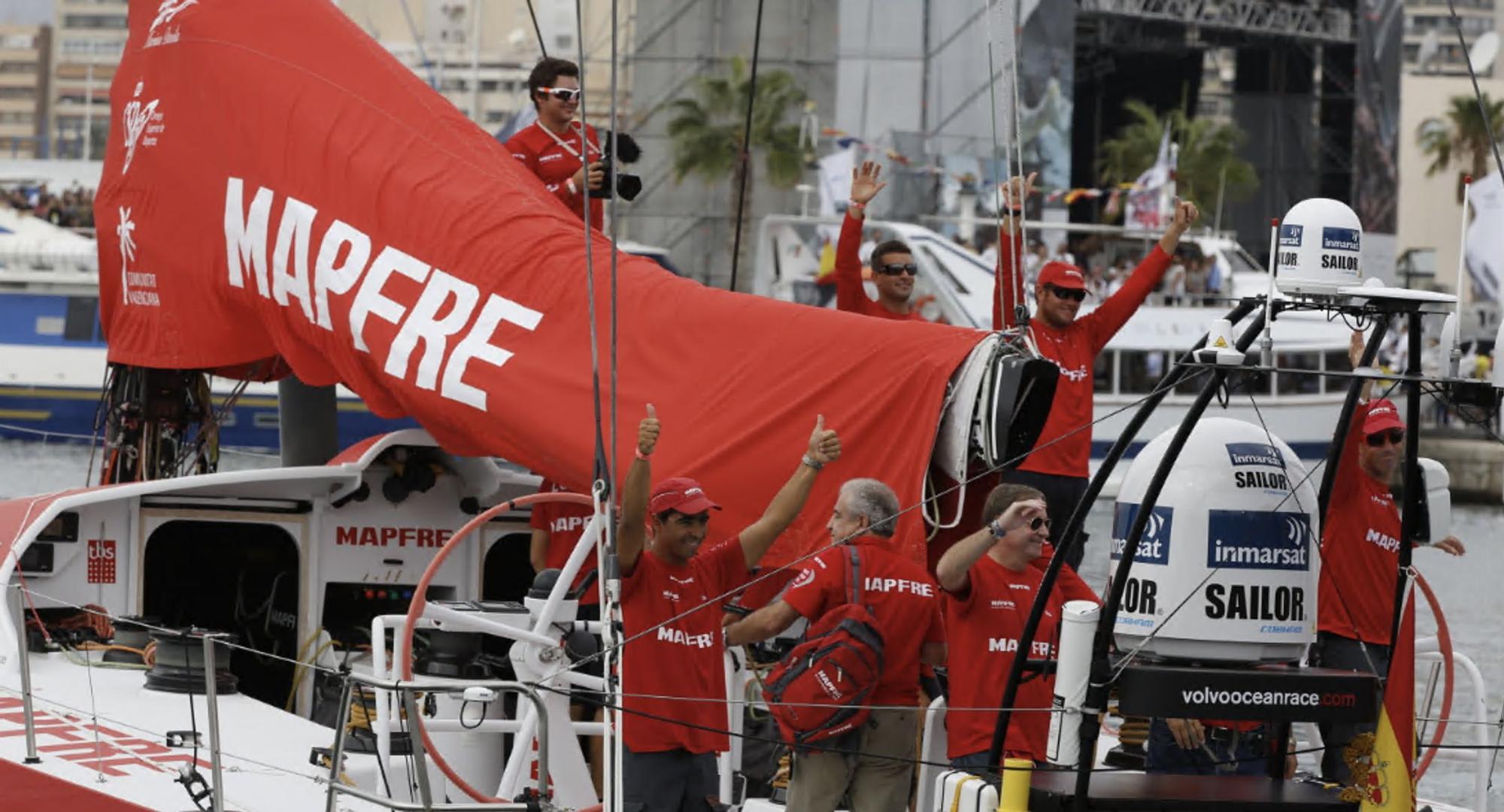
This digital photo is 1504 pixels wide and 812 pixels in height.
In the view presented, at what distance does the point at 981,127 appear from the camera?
53.4 metres

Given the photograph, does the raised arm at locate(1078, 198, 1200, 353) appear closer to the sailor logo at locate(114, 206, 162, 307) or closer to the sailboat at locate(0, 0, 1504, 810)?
the sailboat at locate(0, 0, 1504, 810)

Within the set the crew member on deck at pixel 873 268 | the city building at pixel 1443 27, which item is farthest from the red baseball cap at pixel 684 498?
the city building at pixel 1443 27

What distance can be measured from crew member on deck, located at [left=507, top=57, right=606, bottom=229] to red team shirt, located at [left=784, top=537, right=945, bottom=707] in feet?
10.1

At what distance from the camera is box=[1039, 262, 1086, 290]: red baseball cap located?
8312 millimetres

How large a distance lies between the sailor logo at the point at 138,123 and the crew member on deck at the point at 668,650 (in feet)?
14.7

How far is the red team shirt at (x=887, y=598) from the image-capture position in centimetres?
657

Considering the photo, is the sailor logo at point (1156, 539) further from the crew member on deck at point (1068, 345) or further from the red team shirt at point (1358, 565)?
the crew member on deck at point (1068, 345)

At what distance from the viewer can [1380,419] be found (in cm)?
800

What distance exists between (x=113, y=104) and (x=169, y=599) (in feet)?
8.27

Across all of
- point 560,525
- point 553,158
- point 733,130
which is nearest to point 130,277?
point 553,158

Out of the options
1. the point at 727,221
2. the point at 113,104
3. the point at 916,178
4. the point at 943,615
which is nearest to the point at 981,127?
the point at 916,178

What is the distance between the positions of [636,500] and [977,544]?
3.16ft

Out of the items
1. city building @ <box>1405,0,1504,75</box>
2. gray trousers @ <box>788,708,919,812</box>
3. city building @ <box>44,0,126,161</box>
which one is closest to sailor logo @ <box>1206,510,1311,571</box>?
gray trousers @ <box>788,708,919,812</box>

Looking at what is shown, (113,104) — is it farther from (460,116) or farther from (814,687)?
(814,687)
